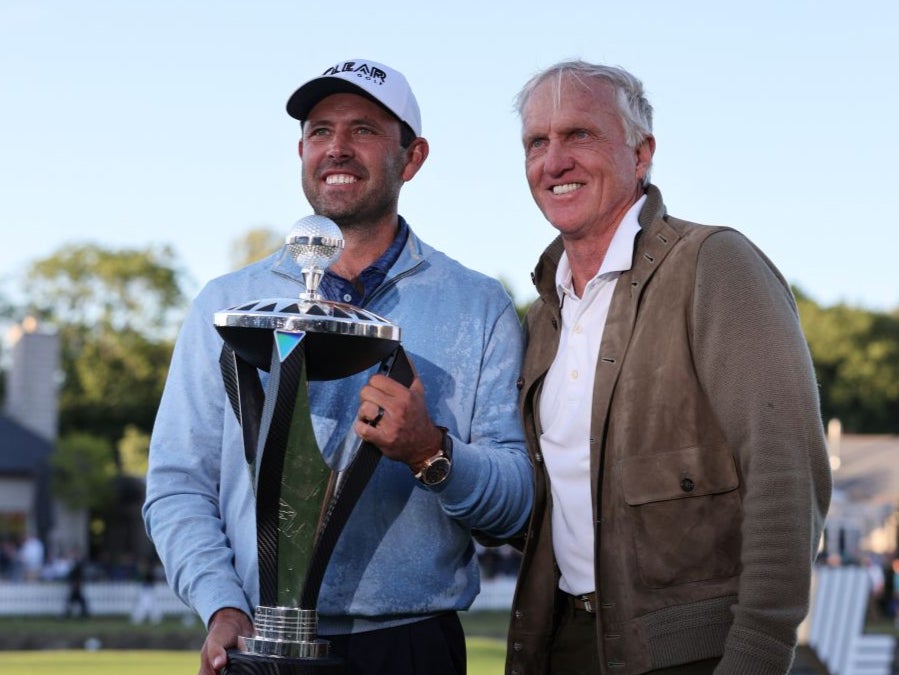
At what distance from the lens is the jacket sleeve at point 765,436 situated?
3459 millimetres

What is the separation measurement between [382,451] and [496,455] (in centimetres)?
54

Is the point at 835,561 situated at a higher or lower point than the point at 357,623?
lower

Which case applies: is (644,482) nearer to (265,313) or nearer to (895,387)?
(265,313)

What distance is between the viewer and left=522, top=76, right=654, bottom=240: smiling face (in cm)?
414

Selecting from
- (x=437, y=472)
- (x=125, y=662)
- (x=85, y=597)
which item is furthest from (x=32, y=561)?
(x=437, y=472)

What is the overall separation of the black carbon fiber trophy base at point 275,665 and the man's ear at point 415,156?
64.4 inches

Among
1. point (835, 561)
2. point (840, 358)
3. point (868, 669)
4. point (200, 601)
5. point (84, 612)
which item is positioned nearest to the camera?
point (200, 601)

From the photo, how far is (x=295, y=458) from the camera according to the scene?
339 cm

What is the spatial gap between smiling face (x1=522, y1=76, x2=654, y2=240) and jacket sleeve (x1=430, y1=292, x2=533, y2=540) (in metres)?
0.36

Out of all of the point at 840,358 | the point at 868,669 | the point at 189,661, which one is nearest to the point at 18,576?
the point at 189,661

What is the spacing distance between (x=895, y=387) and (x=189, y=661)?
6479 cm

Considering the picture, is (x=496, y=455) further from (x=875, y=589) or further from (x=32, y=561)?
(x=875, y=589)

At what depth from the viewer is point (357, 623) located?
12.8ft

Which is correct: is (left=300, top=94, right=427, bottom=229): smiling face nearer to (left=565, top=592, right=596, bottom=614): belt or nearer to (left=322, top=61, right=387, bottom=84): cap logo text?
(left=322, top=61, right=387, bottom=84): cap logo text
